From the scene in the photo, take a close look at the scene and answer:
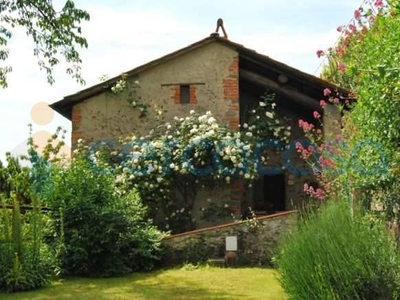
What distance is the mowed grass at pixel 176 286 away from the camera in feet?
26.6

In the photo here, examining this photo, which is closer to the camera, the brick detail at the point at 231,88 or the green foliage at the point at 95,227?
the green foliage at the point at 95,227

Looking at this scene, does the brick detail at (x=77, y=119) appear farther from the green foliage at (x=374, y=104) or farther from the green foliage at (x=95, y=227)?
the green foliage at (x=374, y=104)

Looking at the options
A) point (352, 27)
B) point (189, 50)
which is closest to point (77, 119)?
point (189, 50)

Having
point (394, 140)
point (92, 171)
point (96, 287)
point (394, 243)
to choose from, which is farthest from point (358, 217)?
point (92, 171)

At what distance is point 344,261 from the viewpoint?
5.52 meters

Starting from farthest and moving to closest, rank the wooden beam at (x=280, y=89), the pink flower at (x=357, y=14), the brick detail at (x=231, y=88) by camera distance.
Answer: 1. the wooden beam at (x=280, y=89)
2. the brick detail at (x=231, y=88)
3. the pink flower at (x=357, y=14)

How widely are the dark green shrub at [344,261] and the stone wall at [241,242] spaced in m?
4.84

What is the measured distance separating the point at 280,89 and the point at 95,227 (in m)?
6.24

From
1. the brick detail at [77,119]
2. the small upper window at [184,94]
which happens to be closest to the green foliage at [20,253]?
the brick detail at [77,119]

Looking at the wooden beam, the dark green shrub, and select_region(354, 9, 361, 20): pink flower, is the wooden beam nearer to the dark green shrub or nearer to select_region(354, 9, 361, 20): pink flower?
select_region(354, 9, 361, 20): pink flower

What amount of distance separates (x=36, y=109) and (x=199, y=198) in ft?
17.3

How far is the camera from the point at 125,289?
8.80 meters

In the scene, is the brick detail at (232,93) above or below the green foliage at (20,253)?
above

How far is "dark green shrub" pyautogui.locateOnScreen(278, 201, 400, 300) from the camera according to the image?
5.49 metres
